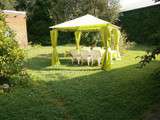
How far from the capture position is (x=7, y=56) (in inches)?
457

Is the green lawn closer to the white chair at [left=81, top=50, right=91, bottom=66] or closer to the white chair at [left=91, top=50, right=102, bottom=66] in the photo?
the white chair at [left=91, top=50, right=102, bottom=66]

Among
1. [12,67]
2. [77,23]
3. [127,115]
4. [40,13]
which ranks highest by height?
[40,13]

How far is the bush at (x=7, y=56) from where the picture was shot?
11.4 metres

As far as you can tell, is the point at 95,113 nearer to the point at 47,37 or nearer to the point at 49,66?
the point at 49,66

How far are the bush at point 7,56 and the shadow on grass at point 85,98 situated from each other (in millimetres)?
997

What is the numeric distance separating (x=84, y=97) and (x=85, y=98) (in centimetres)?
13

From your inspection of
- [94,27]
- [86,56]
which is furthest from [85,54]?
[94,27]

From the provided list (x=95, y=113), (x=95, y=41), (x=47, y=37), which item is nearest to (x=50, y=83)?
(x=95, y=113)

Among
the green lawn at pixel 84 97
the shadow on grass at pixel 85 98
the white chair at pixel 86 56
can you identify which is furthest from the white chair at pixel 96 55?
the shadow on grass at pixel 85 98

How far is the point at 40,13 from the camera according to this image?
32469 millimetres

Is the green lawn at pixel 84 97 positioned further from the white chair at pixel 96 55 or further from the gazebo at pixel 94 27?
the white chair at pixel 96 55

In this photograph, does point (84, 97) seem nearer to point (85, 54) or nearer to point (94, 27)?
point (85, 54)

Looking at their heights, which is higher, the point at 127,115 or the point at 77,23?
the point at 77,23

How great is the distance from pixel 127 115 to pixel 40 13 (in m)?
26.3
